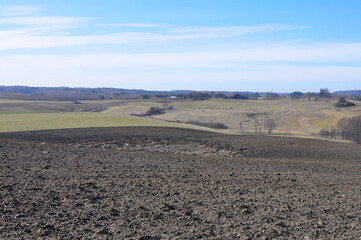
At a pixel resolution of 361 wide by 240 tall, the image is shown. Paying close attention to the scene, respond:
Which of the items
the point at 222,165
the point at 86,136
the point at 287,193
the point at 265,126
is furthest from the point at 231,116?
the point at 287,193

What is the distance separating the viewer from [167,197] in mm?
10555

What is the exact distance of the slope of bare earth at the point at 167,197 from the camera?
7.83 meters

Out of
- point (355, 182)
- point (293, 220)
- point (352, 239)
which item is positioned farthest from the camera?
point (355, 182)

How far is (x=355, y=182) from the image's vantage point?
1412 cm

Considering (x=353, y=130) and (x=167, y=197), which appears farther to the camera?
(x=353, y=130)

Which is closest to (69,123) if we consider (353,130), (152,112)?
(353,130)

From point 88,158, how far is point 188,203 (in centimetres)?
844

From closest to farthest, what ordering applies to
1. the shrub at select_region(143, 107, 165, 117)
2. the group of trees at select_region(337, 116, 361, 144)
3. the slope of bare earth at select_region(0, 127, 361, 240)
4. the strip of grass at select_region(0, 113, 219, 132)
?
the slope of bare earth at select_region(0, 127, 361, 240) → the strip of grass at select_region(0, 113, 219, 132) → the group of trees at select_region(337, 116, 361, 144) → the shrub at select_region(143, 107, 165, 117)

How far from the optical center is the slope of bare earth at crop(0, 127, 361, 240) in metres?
7.83

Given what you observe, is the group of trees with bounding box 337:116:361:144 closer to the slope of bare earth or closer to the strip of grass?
the strip of grass

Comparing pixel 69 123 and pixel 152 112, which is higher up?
pixel 69 123

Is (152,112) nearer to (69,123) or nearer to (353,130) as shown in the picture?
(353,130)

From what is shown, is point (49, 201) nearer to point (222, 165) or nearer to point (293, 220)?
point (293, 220)

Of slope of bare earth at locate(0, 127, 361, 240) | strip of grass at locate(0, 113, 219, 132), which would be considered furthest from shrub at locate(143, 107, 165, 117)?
slope of bare earth at locate(0, 127, 361, 240)
